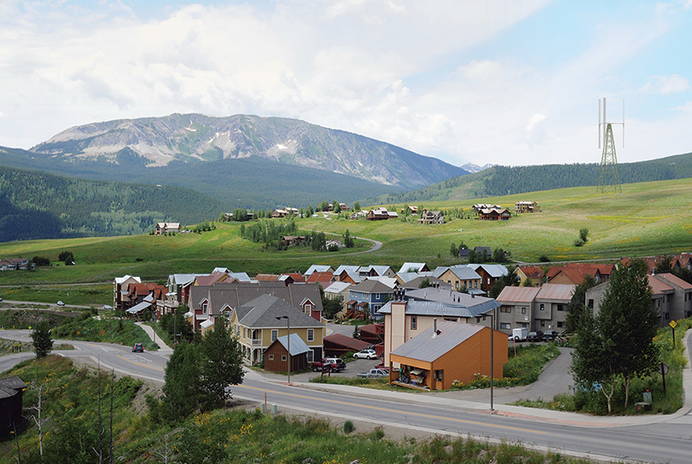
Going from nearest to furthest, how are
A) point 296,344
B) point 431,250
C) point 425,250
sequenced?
point 296,344, point 431,250, point 425,250

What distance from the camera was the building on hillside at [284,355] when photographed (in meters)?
63.1

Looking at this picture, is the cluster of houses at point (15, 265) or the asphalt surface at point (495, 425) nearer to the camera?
the asphalt surface at point (495, 425)

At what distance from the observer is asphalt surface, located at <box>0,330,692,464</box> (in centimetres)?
2738

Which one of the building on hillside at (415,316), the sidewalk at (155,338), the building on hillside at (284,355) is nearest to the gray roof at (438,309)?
the building on hillside at (415,316)

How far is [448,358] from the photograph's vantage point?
5006 cm

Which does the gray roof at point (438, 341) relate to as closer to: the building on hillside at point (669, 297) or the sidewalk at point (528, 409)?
the sidewalk at point (528, 409)

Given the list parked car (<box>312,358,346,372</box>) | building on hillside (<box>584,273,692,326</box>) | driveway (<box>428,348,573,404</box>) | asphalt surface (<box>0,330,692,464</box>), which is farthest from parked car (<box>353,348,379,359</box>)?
building on hillside (<box>584,273,692,326</box>)

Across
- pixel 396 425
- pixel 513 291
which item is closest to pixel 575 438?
pixel 396 425

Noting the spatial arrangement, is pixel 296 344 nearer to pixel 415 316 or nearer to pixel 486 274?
pixel 415 316

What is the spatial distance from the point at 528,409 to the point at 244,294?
50.9 meters

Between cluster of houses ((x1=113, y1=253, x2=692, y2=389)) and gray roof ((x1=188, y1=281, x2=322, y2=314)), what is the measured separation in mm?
131

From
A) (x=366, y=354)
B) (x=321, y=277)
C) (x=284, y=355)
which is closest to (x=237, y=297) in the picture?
(x=366, y=354)

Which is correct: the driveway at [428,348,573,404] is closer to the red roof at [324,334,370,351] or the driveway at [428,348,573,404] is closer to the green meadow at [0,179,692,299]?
the red roof at [324,334,370,351]

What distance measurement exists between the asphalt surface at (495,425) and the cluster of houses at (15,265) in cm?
13962
